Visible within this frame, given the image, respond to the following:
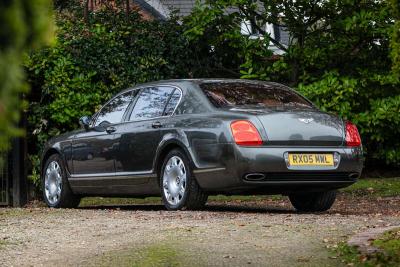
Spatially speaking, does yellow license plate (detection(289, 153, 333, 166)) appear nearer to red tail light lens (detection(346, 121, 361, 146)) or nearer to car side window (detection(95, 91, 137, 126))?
red tail light lens (detection(346, 121, 361, 146))

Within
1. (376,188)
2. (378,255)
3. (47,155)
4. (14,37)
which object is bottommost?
(376,188)

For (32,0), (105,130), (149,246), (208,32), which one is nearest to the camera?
(32,0)

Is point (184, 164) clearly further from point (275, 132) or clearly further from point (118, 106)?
point (118, 106)

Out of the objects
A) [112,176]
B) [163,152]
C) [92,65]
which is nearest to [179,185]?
[163,152]

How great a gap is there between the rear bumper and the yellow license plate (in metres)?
0.05

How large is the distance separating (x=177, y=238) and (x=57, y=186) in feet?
17.9

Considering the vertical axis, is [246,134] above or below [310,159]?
above

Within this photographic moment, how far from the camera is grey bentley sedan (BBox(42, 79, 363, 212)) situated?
9375 millimetres

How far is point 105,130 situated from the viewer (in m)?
11.5

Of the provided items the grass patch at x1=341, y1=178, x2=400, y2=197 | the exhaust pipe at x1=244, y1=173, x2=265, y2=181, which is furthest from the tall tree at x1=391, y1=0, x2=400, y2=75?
the grass patch at x1=341, y1=178, x2=400, y2=197

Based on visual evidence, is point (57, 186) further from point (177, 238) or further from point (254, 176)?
point (177, 238)

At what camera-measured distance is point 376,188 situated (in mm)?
16359

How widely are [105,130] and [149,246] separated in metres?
4.82

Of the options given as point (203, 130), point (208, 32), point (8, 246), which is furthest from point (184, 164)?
point (208, 32)
